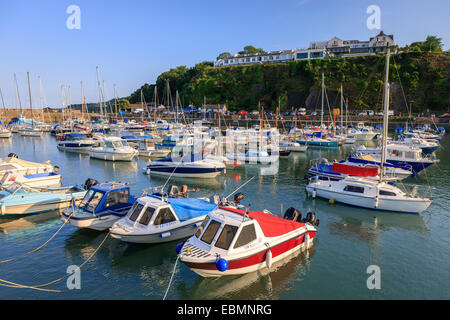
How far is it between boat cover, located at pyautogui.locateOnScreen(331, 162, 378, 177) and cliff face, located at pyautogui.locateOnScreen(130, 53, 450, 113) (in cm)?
6596

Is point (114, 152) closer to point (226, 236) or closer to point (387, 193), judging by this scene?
point (226, 236)

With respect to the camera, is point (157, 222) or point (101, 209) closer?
point (157, 222)

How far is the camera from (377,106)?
94812 millimetres

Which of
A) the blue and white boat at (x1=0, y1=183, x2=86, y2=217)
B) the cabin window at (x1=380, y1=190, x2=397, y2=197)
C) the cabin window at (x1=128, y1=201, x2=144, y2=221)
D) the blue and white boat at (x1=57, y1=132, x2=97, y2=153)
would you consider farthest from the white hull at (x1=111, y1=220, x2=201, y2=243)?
the blue and white boat at (x1=57, y1=132, x2=97, y2=153)

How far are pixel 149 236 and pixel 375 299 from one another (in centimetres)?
996

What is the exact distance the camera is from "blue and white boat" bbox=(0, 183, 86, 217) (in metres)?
18.7

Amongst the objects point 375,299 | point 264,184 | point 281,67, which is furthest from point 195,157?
point 281,67

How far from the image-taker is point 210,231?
41.2 feet

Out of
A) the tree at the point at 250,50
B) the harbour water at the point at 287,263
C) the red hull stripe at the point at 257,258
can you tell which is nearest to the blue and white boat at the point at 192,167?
the harbour water at the point at 287,263

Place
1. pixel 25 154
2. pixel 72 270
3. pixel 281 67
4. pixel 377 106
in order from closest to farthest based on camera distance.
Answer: pixel 72 270
pixel 25 154
pixel 377 106
pixel 281 67

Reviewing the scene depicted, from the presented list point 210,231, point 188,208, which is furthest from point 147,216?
point 210,231

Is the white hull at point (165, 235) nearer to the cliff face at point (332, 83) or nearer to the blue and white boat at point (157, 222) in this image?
the blue and white boat at point (157, 222)

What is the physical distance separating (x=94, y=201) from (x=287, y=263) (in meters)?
10.9
